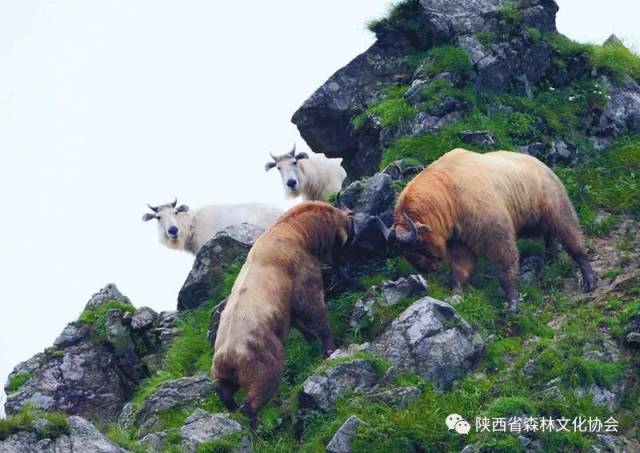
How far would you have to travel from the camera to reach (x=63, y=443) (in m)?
16.3

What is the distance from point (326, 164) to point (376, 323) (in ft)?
38.4

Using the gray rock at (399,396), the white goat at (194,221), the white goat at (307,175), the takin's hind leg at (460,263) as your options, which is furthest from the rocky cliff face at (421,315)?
the white goat at (307,175)

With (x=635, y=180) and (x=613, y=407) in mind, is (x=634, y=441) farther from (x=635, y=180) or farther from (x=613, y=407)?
(x=635, y=180)

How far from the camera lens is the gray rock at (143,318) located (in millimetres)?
22109

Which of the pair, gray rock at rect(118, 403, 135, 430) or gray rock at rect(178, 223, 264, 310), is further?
gray rock at rect(178, 223, 264, 310)

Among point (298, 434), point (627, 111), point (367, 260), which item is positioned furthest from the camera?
point (627, 111)

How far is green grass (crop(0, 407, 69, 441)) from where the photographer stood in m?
16.2

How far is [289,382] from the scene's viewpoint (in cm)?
1892

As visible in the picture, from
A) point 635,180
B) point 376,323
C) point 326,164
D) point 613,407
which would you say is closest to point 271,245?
point 376,323

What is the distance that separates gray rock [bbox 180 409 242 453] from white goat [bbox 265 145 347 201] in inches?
489

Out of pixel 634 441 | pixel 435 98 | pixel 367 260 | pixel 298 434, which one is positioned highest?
pixel 435 98

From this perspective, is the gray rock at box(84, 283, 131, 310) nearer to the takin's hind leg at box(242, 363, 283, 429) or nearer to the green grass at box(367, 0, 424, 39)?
the takin's hind leg at box(242, 363, 283, 429)

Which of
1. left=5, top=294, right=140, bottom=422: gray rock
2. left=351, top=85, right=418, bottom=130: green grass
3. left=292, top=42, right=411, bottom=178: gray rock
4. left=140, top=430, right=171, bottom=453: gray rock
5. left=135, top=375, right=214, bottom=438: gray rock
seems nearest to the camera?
left=140, top=430, right=171, bottom=453: gray rock

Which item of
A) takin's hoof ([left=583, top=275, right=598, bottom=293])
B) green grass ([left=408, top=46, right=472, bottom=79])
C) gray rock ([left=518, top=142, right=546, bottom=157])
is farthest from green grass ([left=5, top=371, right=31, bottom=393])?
gray rock ([left=518, top=142, right=546, bottom=157])
